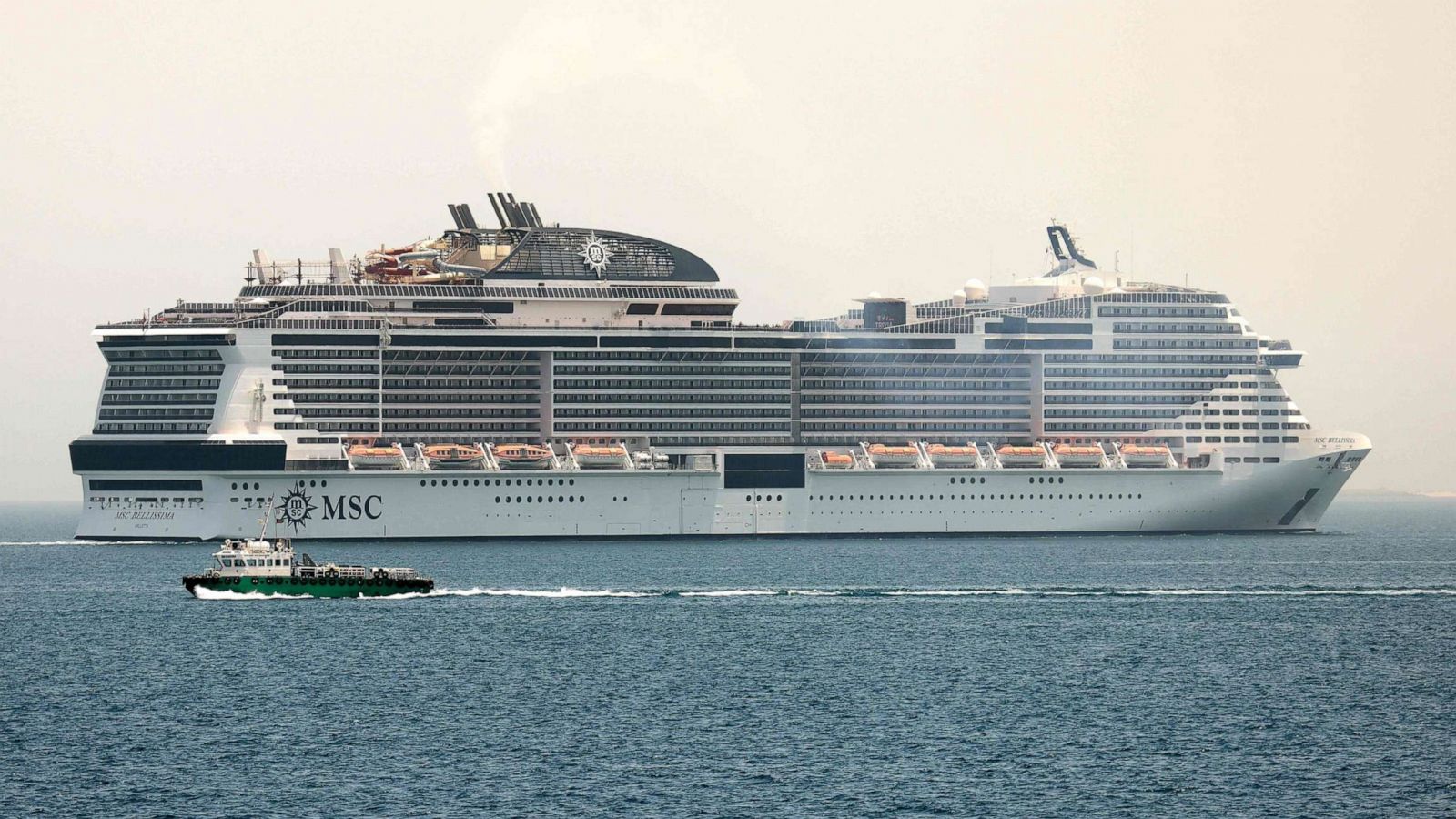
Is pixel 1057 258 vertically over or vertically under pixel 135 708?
over

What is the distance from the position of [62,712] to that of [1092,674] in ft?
93.8

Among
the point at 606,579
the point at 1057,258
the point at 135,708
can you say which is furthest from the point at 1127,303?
the point at 135,708

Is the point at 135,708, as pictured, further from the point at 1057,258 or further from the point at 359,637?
the point at 1057,258

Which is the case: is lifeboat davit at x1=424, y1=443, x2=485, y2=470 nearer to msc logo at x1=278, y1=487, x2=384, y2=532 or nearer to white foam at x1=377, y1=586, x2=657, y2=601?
msc logo at x1=278, y1=487, x2=384, y2=532

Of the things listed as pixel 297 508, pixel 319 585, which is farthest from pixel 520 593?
pixel 297 508

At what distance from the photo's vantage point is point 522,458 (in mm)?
110062

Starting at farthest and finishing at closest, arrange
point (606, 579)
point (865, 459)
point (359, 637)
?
point (865, 459) → point (606, 579) → point (359, 637)

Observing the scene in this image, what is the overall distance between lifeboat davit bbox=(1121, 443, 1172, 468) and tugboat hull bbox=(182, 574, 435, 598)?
48.4 metres

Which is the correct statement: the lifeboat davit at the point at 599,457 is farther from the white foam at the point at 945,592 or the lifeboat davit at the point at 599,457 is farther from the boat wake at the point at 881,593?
the white foam at the point at 945,592

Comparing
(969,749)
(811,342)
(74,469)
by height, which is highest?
(811,342)

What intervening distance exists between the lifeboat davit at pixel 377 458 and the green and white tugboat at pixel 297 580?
25839 mm

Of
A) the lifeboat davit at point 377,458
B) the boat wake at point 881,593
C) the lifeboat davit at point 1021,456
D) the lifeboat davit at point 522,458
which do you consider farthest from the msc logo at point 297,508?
the lifeboat davit at point 1021,456

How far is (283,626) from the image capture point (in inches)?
2908

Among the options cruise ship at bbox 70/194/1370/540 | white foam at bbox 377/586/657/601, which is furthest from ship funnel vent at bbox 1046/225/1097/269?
white foam at bbox 377/586/657/601
